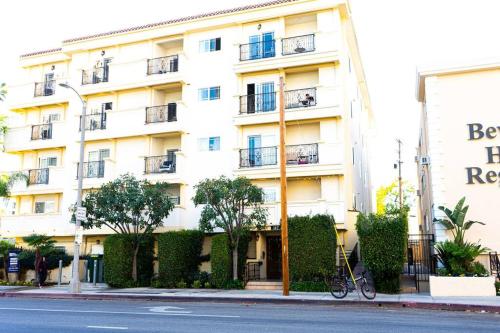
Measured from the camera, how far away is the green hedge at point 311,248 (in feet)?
70.2

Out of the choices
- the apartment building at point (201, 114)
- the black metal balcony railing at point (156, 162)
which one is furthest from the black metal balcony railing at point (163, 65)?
the black metal balcony railing at point (156, 162)

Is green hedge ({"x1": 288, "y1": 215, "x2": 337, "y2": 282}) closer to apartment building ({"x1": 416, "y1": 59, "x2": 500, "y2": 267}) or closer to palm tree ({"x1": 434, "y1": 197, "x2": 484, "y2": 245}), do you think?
apartment building ({"x1": 416, "y1": 59, "x2": 500, "y2": 267})

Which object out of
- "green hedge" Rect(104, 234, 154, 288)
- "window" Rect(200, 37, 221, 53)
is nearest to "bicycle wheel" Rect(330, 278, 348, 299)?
"green hedge" Rect(104, 234, 154, 288)

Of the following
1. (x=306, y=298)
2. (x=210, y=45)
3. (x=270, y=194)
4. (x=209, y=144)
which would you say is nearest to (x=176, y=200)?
(x=209, y=144)

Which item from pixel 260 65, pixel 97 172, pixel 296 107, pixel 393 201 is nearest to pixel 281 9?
pixel 260 65

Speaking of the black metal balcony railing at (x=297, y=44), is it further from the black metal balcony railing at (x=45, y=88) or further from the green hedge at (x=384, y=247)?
the black metal balcony railing at (x=45, y=88)

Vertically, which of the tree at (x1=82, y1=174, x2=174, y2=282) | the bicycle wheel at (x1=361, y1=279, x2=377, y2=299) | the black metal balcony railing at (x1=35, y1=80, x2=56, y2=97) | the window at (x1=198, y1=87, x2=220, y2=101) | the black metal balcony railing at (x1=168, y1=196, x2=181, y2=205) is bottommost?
the bicycle wheel at (x1=361, y1=279, x2=377, y2=299)

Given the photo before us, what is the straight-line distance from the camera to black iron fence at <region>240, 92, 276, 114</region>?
27.2m

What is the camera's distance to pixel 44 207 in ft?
105

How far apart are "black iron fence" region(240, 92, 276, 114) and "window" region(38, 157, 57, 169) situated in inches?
533

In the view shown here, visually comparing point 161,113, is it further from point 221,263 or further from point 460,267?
point 460,267

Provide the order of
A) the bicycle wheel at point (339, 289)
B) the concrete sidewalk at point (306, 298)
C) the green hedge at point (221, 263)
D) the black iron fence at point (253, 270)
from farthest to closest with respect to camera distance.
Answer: the black iron fence at point (253, 270), the green hedge at point (221, 263), the bicycle wheel at point (339, 289), the concrete sidewalk at point (306, 298)

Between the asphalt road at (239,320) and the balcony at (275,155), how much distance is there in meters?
10.8

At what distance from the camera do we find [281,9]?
27422mm
